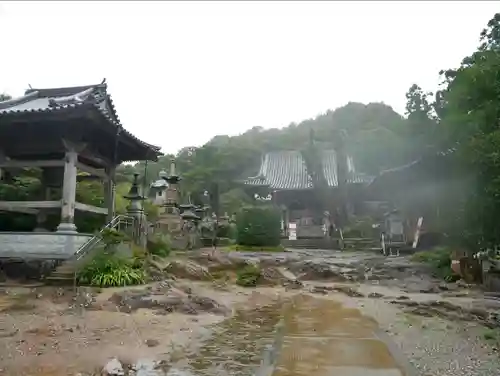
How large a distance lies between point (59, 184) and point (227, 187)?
29.7 m

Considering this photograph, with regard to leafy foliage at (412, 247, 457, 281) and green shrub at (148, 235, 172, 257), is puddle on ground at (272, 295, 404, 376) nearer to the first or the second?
leafy foliage at (412, 247, 457, 281)

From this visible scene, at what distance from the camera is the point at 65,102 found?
45.0 feet

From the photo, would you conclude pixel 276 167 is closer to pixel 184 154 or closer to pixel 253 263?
pixel 184 154

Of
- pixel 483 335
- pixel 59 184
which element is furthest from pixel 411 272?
pixel 59 184

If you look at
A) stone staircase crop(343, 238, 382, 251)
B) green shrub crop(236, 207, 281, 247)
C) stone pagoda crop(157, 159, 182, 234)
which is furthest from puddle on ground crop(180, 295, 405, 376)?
stone pagoda crop(157, 159, 182, 234)

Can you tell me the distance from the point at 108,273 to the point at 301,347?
7.47m

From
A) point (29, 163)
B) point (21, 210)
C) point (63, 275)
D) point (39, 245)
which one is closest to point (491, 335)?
point (63, 275)

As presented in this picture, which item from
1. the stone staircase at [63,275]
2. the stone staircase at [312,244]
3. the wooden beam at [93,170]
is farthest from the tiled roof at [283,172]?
the stone staircase at [63,275]

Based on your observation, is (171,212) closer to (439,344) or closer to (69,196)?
(69,196)

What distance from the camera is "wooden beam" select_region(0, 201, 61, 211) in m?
13.8

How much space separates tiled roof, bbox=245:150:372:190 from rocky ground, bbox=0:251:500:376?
23.2 meters

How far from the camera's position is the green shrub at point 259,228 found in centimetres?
2559

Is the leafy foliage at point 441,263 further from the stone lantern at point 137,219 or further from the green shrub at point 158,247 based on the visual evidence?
the stone lantern at point 137,219

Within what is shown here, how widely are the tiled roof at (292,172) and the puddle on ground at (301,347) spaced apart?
29.2 m
